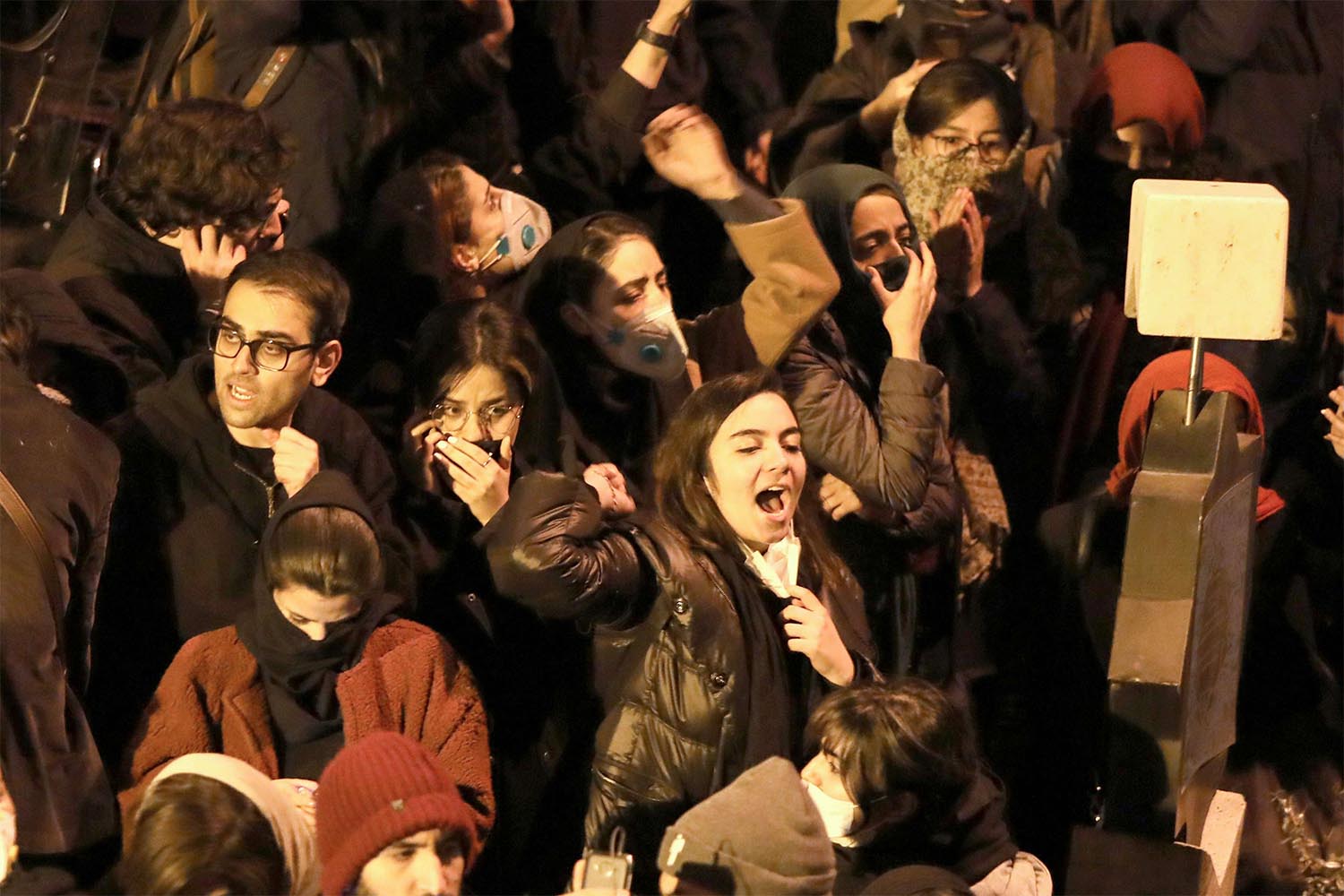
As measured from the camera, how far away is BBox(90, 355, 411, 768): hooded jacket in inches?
141

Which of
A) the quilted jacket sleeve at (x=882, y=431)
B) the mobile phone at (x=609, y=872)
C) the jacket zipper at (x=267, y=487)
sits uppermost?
the quilted jacket sleeve at (x=882, y=431)

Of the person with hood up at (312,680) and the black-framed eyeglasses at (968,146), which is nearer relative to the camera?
the person with hood up at (312,680)

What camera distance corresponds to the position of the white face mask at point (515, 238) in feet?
13.4

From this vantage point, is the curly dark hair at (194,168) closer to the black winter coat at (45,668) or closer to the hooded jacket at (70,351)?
the hooded jacket at (70,351)

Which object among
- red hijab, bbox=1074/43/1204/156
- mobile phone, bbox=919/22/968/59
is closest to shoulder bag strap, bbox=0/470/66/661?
mobile phone, bbox=919/22/968/59

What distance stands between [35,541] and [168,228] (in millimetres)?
647

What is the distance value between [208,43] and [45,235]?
20.1 inches

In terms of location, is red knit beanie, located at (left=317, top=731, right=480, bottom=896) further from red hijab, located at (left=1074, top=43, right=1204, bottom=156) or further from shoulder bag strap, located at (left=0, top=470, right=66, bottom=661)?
red hijab, located at (left=1074, top=43, right=1204, bottom=156)

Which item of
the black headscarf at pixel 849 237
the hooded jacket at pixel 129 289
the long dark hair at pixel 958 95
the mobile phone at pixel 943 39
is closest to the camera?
the hooded jacket at pixel 129 289

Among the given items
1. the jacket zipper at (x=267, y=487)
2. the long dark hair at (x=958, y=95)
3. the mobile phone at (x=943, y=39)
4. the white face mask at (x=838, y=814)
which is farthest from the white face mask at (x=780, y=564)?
the mobile phone at (x=943, y=39)

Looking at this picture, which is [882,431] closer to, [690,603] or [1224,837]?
[690,603]

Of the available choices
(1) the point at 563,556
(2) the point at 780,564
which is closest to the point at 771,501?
(2) the point at 780,564

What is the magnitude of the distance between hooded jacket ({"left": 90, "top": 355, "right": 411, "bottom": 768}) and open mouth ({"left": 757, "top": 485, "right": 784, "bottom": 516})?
603 millimetres

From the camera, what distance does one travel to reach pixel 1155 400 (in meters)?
3.85
